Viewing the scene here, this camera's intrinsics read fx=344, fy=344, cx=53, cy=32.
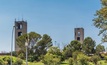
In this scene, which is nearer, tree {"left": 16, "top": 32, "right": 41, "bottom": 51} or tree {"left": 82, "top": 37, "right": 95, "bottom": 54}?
tree {"left": 16, "top": 32, "right": 41, "bottom": 51}

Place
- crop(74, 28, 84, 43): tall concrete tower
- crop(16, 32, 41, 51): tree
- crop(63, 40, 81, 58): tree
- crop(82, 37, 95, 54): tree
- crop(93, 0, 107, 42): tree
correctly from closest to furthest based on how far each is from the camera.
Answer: crop(93, 0, 107, 42): tree, crop(16, 32, 41, 51): tree, crop(63, 40, 81, 58): tree, crop(82, 37, 95, 54): tree, crop(74, 28, 84, 43): tall concrete tower

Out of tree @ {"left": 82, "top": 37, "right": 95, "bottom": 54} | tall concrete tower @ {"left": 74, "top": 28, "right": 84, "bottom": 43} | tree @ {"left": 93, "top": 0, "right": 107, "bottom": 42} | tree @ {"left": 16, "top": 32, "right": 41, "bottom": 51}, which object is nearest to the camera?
tree @ {"left": 93, "top": 0, "right": 107, "bottom": 42}

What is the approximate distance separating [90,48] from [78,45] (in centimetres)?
383

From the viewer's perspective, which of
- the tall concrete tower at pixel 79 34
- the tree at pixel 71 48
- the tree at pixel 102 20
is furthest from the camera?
the tall concrete tower at pixel 79 34

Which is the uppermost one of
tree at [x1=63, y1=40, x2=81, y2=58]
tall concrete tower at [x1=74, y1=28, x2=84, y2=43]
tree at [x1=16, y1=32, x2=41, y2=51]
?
tall concrete tower at [x1=74, y1=28, x2=84, y2=43]

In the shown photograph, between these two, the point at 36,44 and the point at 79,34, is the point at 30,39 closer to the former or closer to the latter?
the point at 36,44

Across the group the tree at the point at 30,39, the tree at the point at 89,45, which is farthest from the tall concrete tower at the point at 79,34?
the tree at the point at 30,39

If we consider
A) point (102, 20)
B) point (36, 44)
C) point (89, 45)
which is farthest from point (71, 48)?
point (102, 20)

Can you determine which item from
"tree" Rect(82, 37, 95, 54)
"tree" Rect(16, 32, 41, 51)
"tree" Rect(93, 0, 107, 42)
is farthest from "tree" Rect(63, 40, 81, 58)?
"tree" Rect(93, 0, 107, 42)

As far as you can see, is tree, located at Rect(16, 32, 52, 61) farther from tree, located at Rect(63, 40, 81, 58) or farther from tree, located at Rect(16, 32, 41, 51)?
tree, located at Rect(63, 40, 81, 58)

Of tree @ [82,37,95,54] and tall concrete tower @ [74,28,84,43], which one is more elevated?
tall concrete tower @ [74,28,84,43]

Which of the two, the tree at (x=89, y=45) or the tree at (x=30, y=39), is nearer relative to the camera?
the tree at (x=30, y=39)

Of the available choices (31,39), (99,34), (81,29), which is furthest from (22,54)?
(99,34)

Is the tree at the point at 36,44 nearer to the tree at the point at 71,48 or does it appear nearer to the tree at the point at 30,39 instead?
the tree at the point at 30,39
